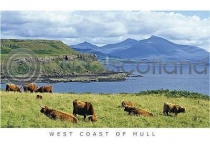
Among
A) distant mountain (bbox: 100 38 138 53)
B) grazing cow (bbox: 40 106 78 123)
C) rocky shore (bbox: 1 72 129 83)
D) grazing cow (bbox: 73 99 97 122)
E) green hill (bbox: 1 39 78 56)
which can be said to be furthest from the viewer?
rocky shore (bbox: 1 72 129 83)

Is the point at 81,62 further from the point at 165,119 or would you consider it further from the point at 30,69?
the point at 165,119

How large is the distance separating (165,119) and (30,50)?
642cm

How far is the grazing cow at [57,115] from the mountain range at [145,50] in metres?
3.01

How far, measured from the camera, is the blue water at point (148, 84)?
1927 cm

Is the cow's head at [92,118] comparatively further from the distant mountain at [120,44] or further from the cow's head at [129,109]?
the distant mountain at [120,44]

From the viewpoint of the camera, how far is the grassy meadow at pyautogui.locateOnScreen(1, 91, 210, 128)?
17078 mm

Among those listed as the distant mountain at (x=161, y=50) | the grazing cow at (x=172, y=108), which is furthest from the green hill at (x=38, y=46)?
the grazing cow at (x=172, y=108)

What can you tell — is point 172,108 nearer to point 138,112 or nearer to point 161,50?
point 138,112

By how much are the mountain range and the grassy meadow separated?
2.02 m

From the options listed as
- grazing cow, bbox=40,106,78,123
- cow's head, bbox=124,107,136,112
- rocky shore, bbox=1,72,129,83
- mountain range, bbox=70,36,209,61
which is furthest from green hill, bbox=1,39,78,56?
cow's head, bbox=124,107,136,112

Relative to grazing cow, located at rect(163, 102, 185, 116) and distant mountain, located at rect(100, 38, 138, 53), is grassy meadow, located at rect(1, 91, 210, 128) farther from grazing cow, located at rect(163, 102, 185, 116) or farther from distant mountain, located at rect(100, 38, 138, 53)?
distant mountain, located at rect(100, 38, 138, 53)

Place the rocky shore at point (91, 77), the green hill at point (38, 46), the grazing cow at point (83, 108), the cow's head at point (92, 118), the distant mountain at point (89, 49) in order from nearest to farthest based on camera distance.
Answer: the cow's head at point (92, 118) → the grazing cow at point (83, 108) → the green hill at point (38, 46) → the distant mountain at point (89, 49) → the rocky shore at point (91, 77)

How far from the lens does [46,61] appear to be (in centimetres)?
1995

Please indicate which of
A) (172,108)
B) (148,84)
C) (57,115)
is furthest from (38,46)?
(172,108)
